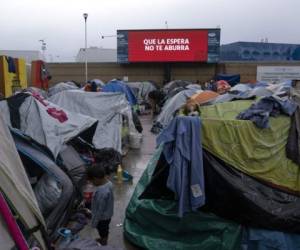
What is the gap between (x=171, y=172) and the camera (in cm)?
456

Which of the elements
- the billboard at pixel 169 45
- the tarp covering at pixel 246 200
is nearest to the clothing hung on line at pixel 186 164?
the tarp covering at pixel 246 200

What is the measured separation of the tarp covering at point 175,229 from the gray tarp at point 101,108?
443 centimetres

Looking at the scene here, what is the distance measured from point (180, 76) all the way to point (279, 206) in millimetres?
24987

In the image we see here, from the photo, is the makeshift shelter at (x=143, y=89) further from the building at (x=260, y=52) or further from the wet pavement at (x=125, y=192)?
the wet pavement at (x=125, y=192)

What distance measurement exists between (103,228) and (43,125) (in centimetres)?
209

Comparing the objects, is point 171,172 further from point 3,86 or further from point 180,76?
point 180,76

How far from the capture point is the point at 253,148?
4.80 m

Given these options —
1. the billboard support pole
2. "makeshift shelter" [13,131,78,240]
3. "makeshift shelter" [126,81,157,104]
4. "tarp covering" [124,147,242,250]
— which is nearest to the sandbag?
"makeshift shelter" [13,131,78,240]

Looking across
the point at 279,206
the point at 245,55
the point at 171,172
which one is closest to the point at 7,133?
the point at 171,172

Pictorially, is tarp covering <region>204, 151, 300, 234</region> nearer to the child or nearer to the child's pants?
the child

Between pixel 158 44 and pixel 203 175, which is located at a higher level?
pixel 158 44

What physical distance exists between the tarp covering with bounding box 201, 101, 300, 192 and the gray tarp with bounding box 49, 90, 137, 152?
16.6 ft

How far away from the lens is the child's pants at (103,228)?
511 centimetres

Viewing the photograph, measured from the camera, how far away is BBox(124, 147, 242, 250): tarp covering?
185 inches
